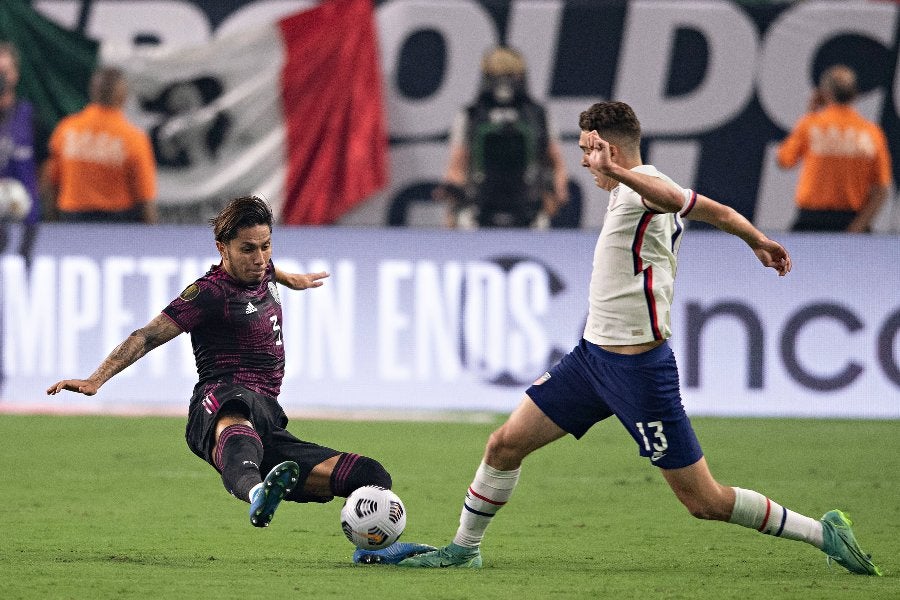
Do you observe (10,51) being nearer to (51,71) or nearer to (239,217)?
(51,71)

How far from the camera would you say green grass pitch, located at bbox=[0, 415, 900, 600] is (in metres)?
6.45

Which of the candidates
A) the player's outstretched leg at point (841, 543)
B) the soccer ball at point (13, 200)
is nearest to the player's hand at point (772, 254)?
the player's outstretched leg at point (841, 543)

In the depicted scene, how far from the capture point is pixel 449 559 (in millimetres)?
6984

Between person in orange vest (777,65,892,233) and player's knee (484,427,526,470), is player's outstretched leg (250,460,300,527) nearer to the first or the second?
player's knee (484,427,526,470)

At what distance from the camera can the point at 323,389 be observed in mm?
13125

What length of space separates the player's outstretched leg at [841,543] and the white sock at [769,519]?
3 cm

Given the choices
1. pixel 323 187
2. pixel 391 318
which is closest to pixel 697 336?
pixel 391 318

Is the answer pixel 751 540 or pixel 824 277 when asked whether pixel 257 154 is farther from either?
pixel 751 540

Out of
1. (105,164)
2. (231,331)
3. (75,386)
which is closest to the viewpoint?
(75,386)

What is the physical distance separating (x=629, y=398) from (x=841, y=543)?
1.05 meters

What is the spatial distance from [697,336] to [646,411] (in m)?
6.51

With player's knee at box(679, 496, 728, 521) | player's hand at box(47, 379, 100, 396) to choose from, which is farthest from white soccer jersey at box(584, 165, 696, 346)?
player's hand at box(47, 379, 100, 396)

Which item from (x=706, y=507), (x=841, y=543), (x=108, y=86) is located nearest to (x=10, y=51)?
(x=108, y=86)

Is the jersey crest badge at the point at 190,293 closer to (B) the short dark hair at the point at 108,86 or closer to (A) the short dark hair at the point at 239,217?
(A) the short dark hair at the point at 239,217
